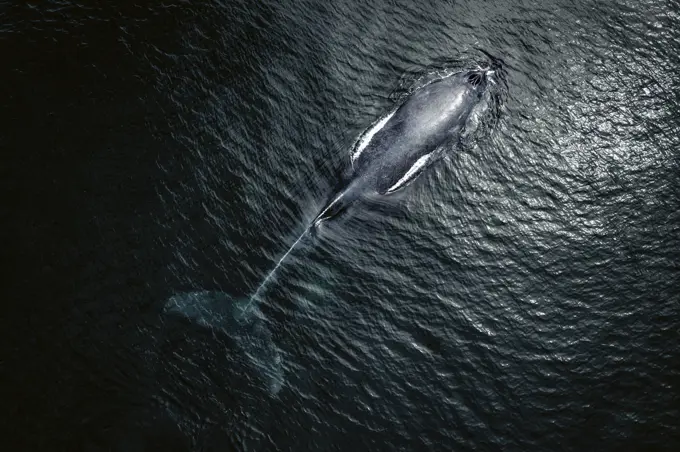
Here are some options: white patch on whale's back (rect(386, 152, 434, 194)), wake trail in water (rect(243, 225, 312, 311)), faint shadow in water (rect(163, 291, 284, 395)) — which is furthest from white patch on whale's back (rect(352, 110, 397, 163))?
faint shadow in water (rect(163, 291, 284, 395))

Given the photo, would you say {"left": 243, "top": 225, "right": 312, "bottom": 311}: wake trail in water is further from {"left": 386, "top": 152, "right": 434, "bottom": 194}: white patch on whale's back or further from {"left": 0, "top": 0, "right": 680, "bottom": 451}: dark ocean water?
{"left": 386, "top": 152, "right": 434, "bottom": 194}: white patch on whale's back

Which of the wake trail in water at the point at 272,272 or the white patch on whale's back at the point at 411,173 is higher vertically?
the white patch on whale's back at the point at 411,173

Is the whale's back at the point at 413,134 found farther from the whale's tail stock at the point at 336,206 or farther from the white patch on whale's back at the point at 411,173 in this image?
the whale's tail stock at the point at 336,206

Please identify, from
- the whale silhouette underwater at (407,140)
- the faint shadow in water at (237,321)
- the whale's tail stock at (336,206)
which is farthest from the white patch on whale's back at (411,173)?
the faint shadow in water at (237,321)

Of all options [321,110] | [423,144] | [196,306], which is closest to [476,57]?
[423,144]

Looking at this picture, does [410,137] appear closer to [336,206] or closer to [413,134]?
[413,134]

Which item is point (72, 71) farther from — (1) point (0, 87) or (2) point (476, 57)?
(2) point (476, 57)

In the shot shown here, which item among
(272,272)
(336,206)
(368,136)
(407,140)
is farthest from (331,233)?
(407,140)
